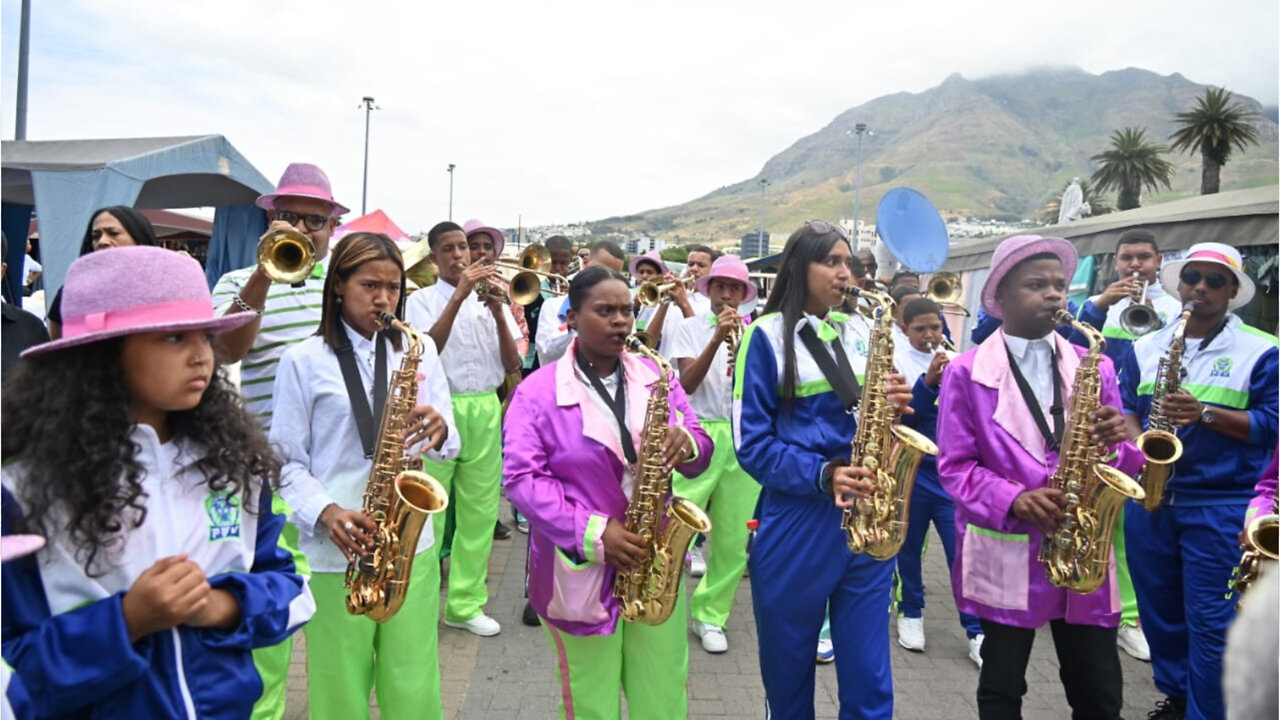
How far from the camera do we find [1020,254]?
12.2 ft

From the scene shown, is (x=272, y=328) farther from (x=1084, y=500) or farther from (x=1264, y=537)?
(x=1264, y=537)

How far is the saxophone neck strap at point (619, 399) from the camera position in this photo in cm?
348

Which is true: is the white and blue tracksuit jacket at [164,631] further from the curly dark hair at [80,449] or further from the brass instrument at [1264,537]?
the brass instrument at [1264,537]

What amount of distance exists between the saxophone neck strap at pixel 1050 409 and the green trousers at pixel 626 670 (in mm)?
1709

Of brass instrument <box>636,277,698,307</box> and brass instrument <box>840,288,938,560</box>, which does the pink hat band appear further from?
brass instrument <box>636,277,698,307</box>

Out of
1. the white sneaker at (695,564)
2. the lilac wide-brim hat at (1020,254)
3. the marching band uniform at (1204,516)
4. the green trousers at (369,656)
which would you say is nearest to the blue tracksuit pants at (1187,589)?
the marching band uniform at (1204,516)

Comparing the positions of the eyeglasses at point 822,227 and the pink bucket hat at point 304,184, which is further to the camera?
the pink bucket hat at point 304,184

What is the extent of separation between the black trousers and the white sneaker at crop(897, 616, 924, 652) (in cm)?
196

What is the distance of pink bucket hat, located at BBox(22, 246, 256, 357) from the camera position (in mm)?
2027

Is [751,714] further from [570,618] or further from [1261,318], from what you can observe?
[1261,318]

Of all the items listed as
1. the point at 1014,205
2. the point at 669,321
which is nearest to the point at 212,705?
the point at 669,321

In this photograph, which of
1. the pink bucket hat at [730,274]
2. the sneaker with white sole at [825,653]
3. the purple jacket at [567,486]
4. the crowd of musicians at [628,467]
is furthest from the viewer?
the pink bucket hat at [730,274]

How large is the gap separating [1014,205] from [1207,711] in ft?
612

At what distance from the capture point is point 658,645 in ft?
11.4
